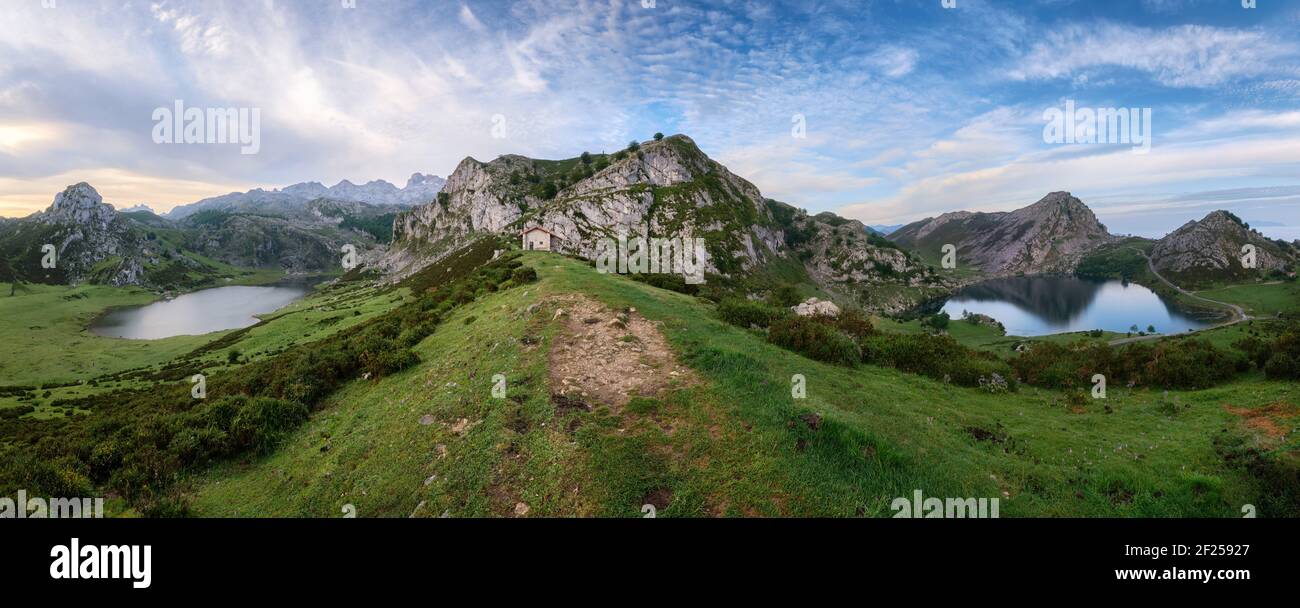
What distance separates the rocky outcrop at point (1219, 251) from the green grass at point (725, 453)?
703 feet

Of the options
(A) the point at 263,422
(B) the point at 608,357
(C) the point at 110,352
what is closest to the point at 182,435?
(A) the point at 263,422

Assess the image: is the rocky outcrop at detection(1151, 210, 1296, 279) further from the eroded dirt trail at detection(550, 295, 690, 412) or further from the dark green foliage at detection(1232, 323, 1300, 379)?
the eroded dirt trail at detection(550, 295, 690, 412)

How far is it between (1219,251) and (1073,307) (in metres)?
82.4

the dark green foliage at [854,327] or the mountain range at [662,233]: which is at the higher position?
the mountain range at [662,233]

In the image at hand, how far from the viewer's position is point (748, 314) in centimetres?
2553

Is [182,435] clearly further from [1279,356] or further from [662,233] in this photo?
[662,233]

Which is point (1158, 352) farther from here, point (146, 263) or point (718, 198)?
point (146, 263)

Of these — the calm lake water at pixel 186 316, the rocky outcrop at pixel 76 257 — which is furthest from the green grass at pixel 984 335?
the rocky outcrop at pixel 76 257

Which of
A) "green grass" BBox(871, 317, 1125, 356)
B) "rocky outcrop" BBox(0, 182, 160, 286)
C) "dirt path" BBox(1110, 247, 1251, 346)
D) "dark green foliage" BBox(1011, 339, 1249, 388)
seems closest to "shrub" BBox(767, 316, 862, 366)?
"dark green foliage" BBox(1011, 339, 1249, 388)

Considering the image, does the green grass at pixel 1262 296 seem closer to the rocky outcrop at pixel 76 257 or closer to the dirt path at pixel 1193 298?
the dirt path at pixel 1193 298

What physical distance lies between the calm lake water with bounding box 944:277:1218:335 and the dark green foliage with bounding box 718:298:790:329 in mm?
97961

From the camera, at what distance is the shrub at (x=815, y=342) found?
68.3 feet
